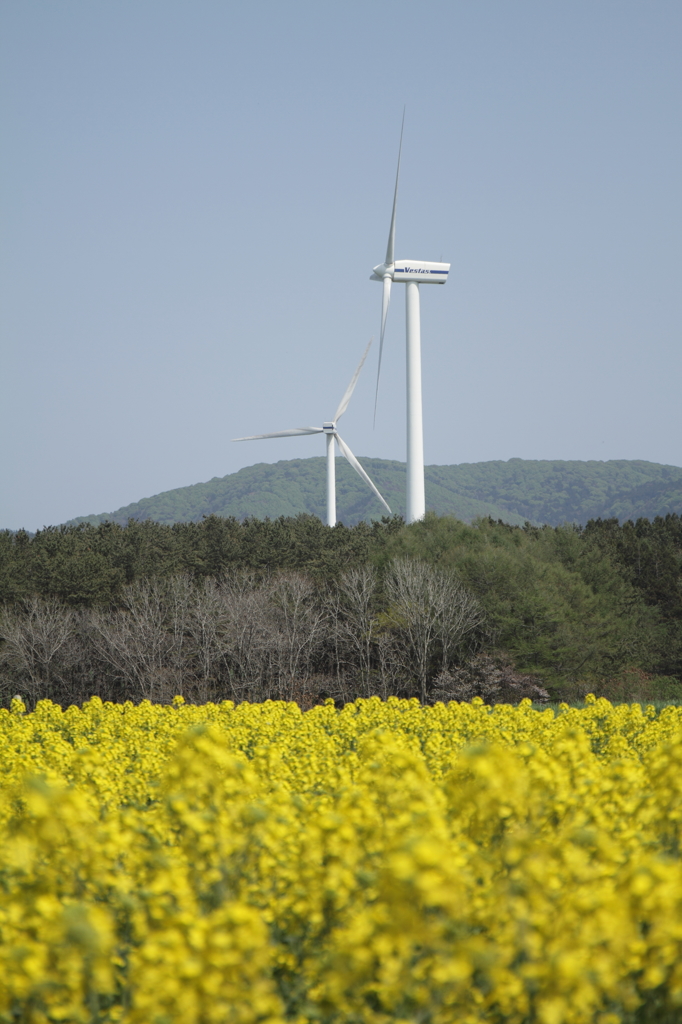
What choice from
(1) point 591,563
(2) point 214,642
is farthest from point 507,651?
(2) point 214,642

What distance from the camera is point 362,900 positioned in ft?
16.9

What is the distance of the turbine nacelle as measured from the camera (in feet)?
157

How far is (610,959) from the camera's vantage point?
4070 mm

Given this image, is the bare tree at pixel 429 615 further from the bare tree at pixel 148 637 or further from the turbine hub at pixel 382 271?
the turbine hub at pixel 382 271

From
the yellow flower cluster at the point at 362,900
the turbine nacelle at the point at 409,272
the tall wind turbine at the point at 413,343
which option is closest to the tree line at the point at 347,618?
the tall wind turbine at the point at 413,343

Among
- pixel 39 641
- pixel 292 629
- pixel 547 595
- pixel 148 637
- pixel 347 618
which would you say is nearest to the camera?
pixel 547 595

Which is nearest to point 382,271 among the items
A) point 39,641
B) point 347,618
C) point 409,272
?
point 409,272

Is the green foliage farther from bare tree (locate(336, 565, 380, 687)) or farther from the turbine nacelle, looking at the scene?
the turbine nacelle

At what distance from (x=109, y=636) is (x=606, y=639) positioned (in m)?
21.6

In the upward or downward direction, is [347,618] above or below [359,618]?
below

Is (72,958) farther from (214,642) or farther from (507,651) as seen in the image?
(214,642)

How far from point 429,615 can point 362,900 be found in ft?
98.5

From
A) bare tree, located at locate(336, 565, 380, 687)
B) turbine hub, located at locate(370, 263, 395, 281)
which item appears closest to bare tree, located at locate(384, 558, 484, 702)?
bare tree, located at locate(336, 565, 380, 687)

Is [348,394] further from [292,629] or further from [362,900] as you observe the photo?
[362,900]
